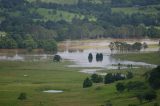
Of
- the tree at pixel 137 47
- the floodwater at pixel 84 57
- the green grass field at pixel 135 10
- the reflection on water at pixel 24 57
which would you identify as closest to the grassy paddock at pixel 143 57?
the floodwater at pixel 84 57

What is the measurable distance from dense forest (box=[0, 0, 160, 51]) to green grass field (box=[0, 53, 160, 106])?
3158 centimetres

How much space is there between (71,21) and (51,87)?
92.7 m

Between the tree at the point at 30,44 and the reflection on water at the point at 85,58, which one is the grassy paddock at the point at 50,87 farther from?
the tree at the point at 30,44

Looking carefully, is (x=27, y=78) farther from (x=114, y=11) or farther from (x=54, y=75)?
(x=114, y=11)

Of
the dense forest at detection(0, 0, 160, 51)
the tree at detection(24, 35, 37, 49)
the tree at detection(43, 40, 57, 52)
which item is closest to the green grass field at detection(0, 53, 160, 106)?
the tree at detection(43, 40, 57, 52)

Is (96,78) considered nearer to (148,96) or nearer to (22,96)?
(22,96)

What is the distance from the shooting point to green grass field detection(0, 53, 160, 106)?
70938 mm

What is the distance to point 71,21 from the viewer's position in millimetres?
174750

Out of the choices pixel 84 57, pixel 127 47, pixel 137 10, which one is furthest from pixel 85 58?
pixel 137 10

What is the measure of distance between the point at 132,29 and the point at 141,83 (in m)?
87.4

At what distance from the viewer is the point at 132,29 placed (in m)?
163

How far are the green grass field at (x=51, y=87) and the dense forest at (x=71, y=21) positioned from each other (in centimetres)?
3158

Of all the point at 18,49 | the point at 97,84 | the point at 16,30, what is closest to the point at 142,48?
the point at 18,49

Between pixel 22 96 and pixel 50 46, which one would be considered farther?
pixel 50 46
